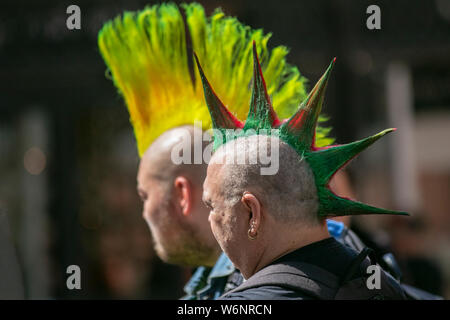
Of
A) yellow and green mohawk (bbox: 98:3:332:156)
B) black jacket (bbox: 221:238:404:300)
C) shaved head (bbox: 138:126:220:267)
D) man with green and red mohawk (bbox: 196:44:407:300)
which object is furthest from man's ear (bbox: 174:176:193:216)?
black jacket (bbox: 221:238:404:300)

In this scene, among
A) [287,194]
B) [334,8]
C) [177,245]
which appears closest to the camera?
[287,194]

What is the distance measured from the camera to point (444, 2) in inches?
232

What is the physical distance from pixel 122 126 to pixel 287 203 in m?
5.14

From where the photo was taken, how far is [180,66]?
254cm

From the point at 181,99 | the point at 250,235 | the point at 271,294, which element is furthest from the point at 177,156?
the point at 271,294

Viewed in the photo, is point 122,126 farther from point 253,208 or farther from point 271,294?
point 271,294

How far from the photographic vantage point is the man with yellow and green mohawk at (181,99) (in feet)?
7.63

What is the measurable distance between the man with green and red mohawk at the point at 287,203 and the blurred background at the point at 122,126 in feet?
12.8

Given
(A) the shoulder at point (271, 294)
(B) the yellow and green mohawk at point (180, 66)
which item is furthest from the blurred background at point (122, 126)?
(A) the shoulder at point (271, 294)

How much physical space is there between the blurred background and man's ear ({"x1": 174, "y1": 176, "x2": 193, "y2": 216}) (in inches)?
130

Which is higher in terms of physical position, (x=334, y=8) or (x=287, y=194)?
(x=334, y=8)

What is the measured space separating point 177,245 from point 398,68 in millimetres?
4384
